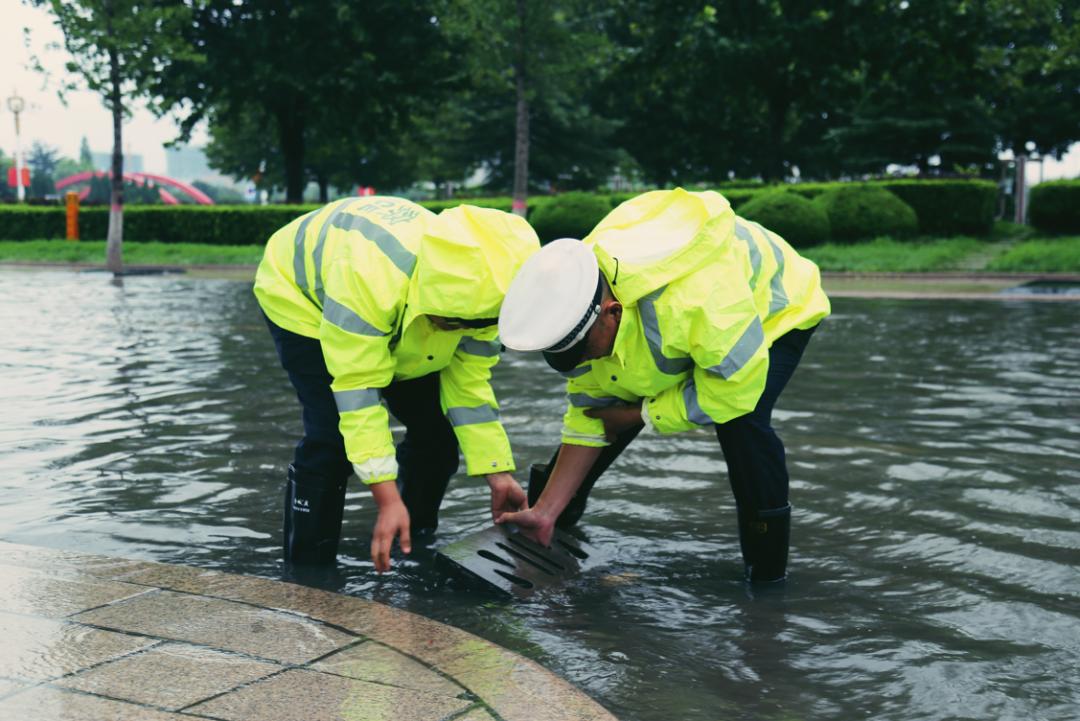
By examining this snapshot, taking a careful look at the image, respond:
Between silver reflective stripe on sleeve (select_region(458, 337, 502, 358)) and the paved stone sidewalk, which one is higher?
silver reflective stripe on sleeve (select_region(458, 337, 502, 358))

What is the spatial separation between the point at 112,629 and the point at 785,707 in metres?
2.01

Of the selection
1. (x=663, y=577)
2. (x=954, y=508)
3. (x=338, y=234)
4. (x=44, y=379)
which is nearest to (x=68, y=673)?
(x=338, y=234)

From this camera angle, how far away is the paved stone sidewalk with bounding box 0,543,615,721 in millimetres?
3041

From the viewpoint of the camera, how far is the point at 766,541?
14.7 feet

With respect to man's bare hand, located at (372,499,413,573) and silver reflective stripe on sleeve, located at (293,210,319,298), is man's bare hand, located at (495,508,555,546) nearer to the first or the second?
man's bare hand, located at (372,499,413,573)

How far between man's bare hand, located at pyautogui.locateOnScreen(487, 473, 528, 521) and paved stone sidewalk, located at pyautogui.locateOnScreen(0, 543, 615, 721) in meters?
0.84

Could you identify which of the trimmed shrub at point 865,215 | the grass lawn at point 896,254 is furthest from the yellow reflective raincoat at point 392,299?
the trimmed shrub at point 865,215

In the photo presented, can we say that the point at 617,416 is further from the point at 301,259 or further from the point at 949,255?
the point at 949,255

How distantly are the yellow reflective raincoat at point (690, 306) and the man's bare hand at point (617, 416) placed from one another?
2.0 inches

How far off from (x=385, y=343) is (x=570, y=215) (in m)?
21.8

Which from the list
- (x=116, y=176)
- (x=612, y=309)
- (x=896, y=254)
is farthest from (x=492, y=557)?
(x=116, y=176)

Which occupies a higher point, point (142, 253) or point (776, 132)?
point (776, 132)

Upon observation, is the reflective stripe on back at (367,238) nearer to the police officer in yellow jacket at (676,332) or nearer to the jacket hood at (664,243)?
the police officer in yellow jacket at (676,332)

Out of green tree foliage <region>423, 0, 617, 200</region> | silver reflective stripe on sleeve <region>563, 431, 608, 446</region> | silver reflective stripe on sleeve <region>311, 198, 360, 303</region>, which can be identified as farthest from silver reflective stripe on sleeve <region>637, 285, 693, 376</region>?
green tree foliage <region>423, 0, 617, 200</region>
